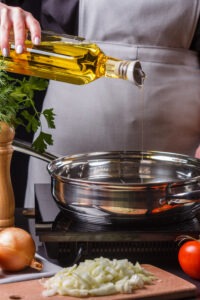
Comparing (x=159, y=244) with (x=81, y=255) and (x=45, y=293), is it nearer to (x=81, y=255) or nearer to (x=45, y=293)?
(x=81, y=255)

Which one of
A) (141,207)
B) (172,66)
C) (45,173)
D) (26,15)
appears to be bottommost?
(45,173)

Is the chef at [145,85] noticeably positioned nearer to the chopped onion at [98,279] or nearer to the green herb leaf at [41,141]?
the green herb leaf at [41,141]

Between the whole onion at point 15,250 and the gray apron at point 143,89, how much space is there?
77cm

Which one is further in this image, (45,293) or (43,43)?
(43,43)

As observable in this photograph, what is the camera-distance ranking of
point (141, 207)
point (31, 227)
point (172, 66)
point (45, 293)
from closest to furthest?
1. point (45, 293)
2. point (141, 207)
3. point (31, 227)
4. point (172, 66)

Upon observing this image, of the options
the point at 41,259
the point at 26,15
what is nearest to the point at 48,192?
the point at 41,259

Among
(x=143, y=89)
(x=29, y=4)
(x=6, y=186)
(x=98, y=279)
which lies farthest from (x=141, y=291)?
(x=29, y=4)

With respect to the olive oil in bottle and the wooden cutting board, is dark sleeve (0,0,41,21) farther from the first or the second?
the wooden cutting board

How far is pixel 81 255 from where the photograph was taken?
148 centimetres

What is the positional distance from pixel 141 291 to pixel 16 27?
0.67 m

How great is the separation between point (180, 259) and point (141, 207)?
125 mm

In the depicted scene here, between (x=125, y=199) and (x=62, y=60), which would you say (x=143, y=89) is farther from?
(x=125, y=199)

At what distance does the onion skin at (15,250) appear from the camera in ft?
4.68

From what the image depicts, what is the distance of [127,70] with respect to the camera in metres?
1.51
